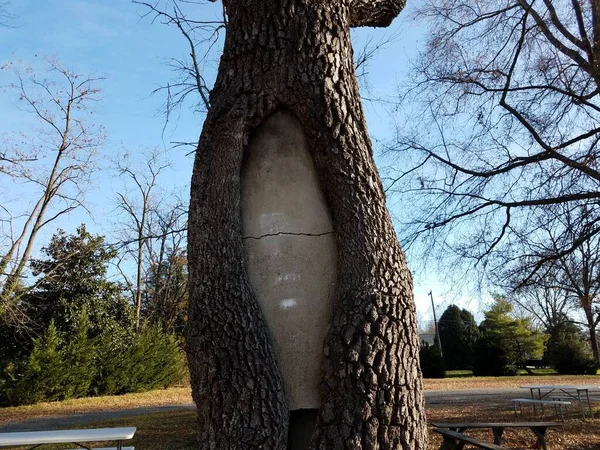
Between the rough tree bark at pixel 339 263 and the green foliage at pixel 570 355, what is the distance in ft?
95.4

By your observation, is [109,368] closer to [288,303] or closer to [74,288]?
[74,288]

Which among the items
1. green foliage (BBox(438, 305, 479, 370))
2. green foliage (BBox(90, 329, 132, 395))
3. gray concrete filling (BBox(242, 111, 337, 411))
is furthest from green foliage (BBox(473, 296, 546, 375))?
gray concrete filling (BBox(242, 111, 337, 411))

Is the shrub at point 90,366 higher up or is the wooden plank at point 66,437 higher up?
the shrub at point 90,366

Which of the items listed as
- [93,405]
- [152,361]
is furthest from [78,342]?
[152,361]

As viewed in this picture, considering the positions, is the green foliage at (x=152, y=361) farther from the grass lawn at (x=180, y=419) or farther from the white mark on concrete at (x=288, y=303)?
the white mark on concrete at (x=288, y=303)

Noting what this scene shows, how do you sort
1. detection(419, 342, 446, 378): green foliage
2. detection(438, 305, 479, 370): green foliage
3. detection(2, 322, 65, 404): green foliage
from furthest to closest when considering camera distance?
detection(438, 305, 479, 370): green foliage → detection(419, 342, 446, 378): green foliage → detection(2, 322, 65, 404): green foliage

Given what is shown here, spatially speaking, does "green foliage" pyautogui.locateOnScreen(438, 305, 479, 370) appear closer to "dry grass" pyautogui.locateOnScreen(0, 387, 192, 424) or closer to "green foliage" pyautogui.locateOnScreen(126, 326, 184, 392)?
"green foliage" pyautogui.locateOnScreen(126, 326, 184, 392)

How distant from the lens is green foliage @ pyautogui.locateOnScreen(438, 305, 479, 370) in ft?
115

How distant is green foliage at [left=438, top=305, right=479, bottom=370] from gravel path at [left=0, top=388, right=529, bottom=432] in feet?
51.6

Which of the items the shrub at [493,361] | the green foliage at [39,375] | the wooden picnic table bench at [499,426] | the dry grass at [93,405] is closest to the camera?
the wooden picnic table bench at [499,426]

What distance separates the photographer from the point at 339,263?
3104mm

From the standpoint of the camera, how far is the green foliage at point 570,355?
27.9 metres

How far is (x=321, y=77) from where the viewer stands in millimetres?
3180

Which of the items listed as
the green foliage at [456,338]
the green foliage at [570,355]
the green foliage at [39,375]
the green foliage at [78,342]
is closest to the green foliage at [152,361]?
the green foliage at [78,342]
